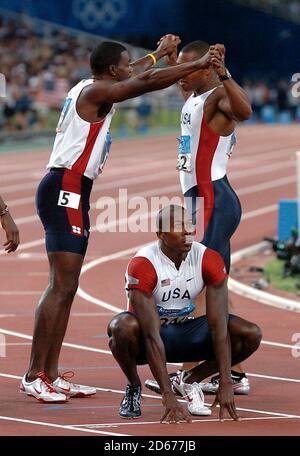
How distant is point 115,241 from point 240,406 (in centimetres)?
1047

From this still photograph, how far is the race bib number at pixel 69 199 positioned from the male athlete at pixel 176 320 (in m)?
0.75

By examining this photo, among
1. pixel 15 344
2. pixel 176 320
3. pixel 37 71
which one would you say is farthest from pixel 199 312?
pixel 37 71

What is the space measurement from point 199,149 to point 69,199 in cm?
106

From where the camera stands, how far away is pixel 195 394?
27.6ft

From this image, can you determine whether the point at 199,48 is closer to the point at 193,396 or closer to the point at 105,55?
the point at 105,55

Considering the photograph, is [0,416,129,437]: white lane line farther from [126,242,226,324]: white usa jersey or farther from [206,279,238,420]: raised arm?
[126,242,226,324]: white usa jersey

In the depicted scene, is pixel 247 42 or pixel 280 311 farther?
pixel 247 42

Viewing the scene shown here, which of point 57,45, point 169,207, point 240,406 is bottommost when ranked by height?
point 240,406

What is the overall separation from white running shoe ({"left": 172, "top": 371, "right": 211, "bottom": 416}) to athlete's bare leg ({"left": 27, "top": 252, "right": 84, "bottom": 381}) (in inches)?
35.6

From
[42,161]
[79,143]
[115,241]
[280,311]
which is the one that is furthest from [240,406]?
[42,161]

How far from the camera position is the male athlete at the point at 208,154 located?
367 inches

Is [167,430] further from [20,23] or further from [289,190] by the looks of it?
[20,23]

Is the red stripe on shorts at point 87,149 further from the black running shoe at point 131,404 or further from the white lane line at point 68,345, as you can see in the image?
the white lane line at point 68,345

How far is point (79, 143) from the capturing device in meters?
8.95
